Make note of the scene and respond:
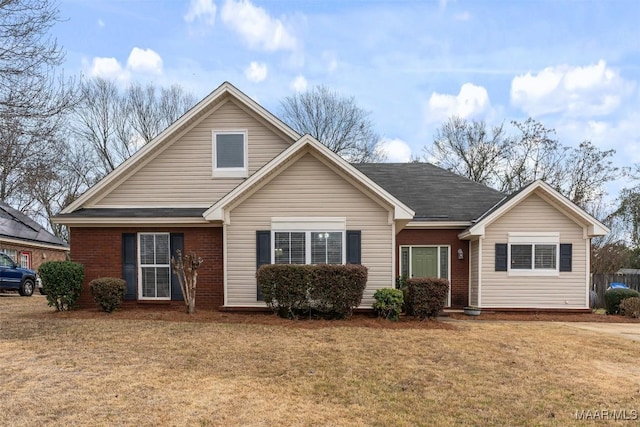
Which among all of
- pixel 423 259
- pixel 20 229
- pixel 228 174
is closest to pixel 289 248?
pixel 228 174

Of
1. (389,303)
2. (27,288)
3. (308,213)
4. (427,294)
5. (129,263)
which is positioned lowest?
(27,288)

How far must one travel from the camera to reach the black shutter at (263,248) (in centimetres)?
1159

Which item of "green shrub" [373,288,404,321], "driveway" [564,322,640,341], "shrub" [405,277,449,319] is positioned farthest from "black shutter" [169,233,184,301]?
"driveway" [564,322,640,341]

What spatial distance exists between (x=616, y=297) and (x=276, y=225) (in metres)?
11.2

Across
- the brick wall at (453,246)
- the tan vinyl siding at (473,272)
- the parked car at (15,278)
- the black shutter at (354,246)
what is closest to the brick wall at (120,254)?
the black shutter at (354,246)

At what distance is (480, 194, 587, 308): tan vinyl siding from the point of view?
13.2 m

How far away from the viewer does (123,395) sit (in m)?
5.25

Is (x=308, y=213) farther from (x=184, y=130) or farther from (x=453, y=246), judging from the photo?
(x=453, y=246)

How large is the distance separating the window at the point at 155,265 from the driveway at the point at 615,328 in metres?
11.1

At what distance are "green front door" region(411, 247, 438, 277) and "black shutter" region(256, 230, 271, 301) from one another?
5.26 meters

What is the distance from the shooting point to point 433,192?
1588 cm

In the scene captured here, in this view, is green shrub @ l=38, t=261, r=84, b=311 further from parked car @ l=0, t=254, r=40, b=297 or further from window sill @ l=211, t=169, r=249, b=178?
parked car @ l=0, t=254, r=40, b=297

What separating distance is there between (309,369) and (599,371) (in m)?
4.54

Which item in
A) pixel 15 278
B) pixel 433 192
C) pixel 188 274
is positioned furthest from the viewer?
pixel 15 278
